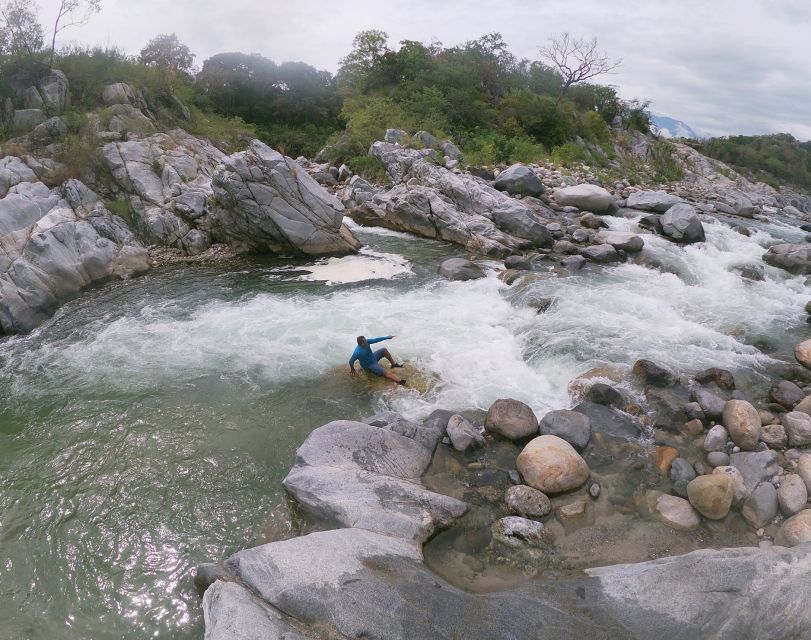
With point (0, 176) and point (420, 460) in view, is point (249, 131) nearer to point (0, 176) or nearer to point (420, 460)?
point (0, 176)

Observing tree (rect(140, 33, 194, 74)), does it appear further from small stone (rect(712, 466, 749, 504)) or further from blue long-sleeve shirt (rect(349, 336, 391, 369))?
small stone (rect(712, 466, 749, 504))

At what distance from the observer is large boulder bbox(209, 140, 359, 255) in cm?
1695

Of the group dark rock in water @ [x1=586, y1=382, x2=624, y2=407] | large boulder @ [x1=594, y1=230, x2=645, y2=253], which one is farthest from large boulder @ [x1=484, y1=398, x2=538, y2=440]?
large boulder @ [x1=594, y1=230, x2=645, y2=253]

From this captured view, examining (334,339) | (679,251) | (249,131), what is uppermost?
(249,131)

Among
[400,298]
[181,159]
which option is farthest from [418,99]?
[400,298]

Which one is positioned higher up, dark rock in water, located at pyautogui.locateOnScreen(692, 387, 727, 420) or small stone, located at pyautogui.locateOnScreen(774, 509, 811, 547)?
dark rock in water, located at pyautogui.locateOnScreen(692, 387, 727, 420)

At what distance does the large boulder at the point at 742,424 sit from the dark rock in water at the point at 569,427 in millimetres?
2283

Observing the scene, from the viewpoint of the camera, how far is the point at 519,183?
923 inches

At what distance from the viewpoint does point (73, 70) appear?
901 inches

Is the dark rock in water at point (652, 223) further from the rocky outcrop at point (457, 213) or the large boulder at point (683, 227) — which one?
the rocky outcrop at point (457, 213)

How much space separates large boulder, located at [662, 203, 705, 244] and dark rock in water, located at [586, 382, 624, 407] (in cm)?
1282

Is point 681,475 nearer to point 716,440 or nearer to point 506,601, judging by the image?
point 716,440

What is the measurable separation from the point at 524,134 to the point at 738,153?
31.5 m

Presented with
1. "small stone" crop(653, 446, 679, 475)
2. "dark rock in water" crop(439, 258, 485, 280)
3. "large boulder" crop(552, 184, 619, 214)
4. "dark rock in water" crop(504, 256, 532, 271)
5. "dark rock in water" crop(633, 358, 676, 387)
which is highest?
A: "large boulder" crop(552, 184, 619, 214)
